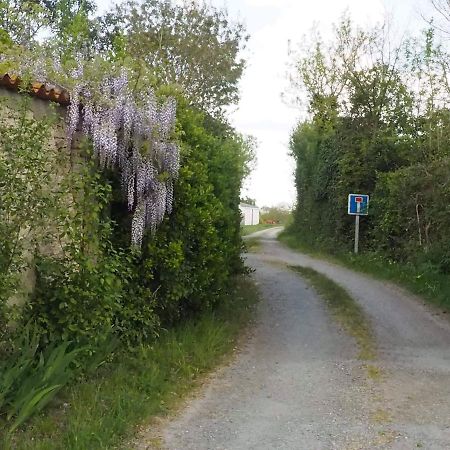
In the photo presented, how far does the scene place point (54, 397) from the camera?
529cm

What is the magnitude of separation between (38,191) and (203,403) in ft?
8.96

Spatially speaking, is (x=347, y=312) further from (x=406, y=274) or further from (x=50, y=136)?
(x=50, y=136)

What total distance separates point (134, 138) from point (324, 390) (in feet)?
11.6

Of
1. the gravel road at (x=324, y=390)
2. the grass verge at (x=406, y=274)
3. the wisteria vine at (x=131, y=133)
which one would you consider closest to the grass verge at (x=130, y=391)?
the gravel road at (x=324, y=390)

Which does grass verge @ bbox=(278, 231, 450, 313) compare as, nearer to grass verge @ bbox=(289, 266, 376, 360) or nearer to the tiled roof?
grass verge @ bbox=(289, 266, 376, 360)

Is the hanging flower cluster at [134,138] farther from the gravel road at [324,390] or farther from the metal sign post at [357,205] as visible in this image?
the metal sign post at [357,205]

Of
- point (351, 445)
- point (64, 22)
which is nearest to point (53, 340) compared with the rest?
point (351, 445)

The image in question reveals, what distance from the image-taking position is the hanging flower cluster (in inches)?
252

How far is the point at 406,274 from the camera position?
14.6m

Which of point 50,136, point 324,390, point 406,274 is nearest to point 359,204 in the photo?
point 406,274

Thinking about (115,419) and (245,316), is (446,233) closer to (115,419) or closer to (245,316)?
(245,316)

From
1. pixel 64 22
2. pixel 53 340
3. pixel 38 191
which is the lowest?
pixel 53 340

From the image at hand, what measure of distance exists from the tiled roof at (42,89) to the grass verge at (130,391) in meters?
2.84

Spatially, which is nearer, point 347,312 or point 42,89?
point 42,89
